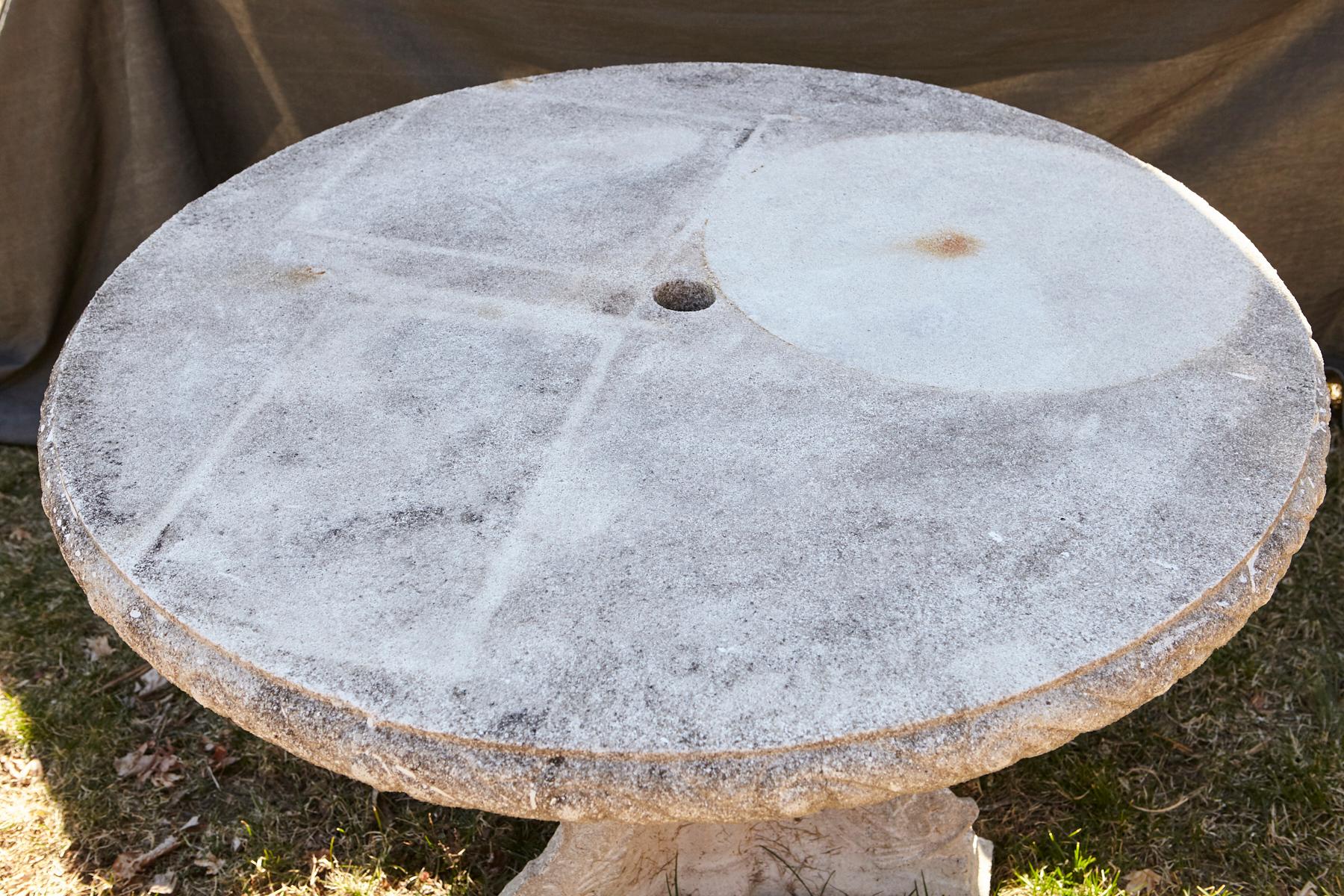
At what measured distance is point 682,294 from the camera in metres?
2.07

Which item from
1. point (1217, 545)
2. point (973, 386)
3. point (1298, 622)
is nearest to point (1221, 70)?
point (1298, 622)

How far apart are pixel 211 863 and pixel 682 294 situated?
4.69ft

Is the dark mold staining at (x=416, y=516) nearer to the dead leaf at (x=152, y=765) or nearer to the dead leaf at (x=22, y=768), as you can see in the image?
the dead leaf at (x=152, y=765)

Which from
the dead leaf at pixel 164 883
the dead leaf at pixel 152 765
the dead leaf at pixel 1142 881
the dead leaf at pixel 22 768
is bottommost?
the dead leaf at pixel 1142 881

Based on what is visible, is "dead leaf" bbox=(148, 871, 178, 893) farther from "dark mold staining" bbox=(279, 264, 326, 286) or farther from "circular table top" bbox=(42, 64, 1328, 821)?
"dark mold staining" bbox=(279, 264, 326, 286)

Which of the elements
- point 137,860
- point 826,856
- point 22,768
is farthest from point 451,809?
point 22,768

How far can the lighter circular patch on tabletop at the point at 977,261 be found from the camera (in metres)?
1.90

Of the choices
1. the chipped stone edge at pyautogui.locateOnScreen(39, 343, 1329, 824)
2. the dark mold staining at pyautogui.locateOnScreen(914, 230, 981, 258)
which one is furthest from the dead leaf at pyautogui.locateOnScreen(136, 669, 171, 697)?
the dark mold staining at pyautogui.locateOnScreen(914, 230, 981, 258)

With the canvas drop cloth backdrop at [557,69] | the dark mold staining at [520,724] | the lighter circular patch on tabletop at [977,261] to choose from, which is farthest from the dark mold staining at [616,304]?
the canvas drop cloth backdrop at [557,69]

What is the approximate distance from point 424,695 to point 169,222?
126cm

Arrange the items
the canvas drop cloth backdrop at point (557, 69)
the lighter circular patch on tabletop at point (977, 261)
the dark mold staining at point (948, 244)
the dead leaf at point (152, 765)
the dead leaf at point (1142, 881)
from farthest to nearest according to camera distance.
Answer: the canvas drop cloth backdrop at point (557, 69) < the dead leaf at point (152, 765) < the dead leaf at point (1142, 881) < the dark mold staining at point (948, 244) < the lighter circular patch on tabletop at point (977, 261)

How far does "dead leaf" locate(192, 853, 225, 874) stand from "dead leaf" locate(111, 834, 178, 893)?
0.24 ft

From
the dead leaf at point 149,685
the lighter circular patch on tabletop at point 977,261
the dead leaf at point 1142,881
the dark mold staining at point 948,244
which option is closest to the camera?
the lighter circular patch on tabletop at point 977,261

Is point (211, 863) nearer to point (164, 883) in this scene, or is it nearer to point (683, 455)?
point (164, 883)
